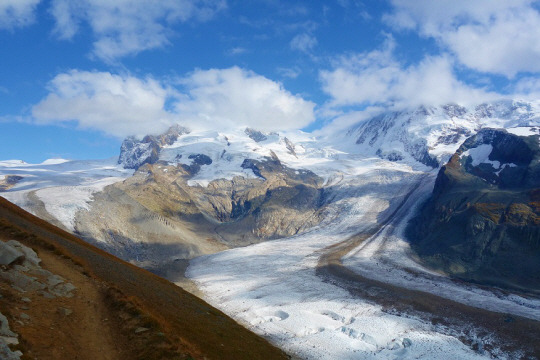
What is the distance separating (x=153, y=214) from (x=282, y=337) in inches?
2985

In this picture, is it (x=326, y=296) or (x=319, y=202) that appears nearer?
(x=326, y=296)

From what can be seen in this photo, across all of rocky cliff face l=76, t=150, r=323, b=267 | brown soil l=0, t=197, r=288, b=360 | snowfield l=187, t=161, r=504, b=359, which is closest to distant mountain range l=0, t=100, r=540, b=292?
rocky cliff face l=76, t=150, r=323, b=267

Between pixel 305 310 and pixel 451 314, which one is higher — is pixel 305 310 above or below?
below

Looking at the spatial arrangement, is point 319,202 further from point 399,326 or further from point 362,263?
point 399,326

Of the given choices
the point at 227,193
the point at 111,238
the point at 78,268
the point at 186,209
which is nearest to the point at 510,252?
the point at 78,268

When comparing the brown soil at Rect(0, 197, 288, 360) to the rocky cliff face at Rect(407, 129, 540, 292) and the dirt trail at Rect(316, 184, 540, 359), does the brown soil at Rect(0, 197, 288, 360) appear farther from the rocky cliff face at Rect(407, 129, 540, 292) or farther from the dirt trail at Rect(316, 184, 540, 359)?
the rocky cliff face at Rect(407, 129, 540, 292)

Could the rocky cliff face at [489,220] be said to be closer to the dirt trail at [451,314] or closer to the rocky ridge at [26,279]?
the dirt trail at [451,314]

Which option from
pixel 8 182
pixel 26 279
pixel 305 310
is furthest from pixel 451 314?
pixel 8 182

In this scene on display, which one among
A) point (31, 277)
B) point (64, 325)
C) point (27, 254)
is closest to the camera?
point (64, 325)

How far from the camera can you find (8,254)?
16.0m

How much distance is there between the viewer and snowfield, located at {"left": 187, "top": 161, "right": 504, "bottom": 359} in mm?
28719

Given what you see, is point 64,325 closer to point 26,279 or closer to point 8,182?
point 26,279

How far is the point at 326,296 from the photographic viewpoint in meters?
44.7

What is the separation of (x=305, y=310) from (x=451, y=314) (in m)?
15.0
